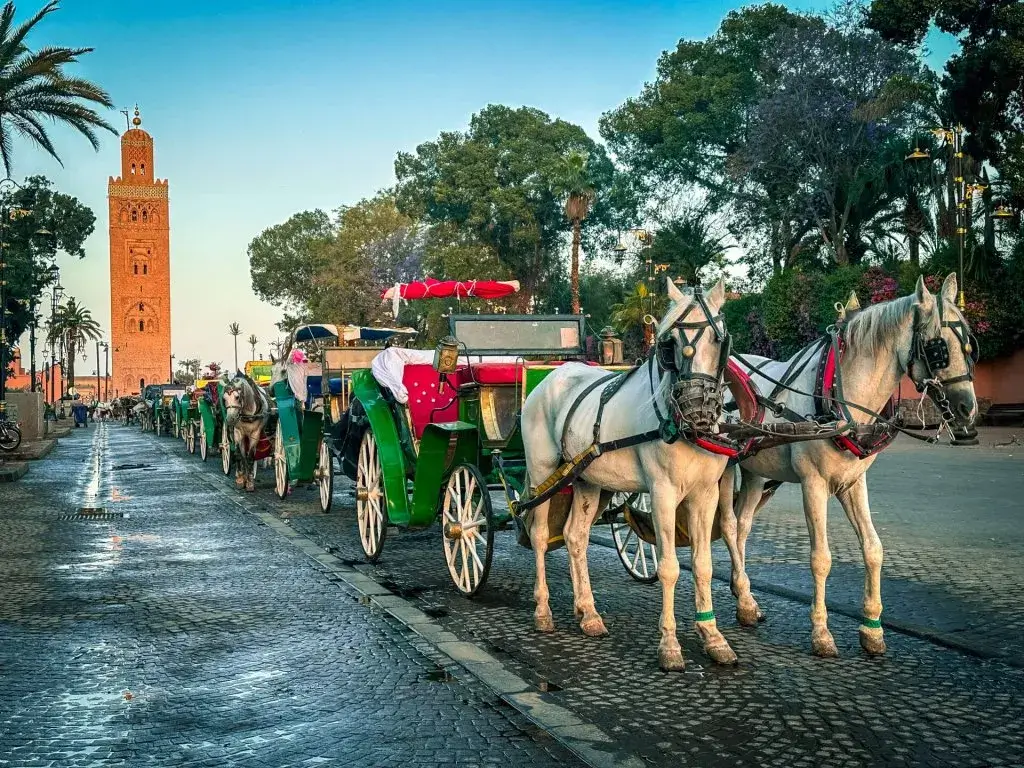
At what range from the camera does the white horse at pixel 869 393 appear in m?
5.55

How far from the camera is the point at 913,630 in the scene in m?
6.39

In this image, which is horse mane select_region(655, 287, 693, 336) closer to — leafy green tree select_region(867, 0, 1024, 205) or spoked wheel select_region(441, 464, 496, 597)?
spoked wheel select_region(441, 464, 496, 597)

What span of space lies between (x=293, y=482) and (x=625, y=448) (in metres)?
9.27

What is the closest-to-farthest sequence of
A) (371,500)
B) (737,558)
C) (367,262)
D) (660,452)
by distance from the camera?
(660,452) < (737,558) < (371,500) < (367,262)

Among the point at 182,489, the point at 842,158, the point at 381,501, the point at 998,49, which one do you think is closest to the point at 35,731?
the point at 381,501

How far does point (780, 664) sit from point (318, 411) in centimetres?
872

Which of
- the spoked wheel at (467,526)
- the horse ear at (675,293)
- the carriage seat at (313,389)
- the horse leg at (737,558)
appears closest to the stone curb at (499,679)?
the spoked wheel at (467,526)

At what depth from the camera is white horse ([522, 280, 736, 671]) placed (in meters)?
5.36

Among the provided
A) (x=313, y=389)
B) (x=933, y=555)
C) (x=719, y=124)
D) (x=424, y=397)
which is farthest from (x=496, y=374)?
(x=719, y=124)

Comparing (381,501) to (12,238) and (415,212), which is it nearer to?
(12,238)

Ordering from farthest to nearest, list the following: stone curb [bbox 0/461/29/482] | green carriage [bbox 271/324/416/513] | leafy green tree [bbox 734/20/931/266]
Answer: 1. leafy green tree [bbox 734/20/931/266]
2. stone curb [bbox 0/461/29/482]
3. green carriage [bbox 271/324/416/513]

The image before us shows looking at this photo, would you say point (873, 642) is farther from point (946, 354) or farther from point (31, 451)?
point (31, 451)

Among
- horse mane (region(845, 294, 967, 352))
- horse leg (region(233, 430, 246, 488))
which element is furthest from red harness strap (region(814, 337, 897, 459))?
horse leg (region(233, 430, 246, 488))

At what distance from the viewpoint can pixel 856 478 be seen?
233 inches
